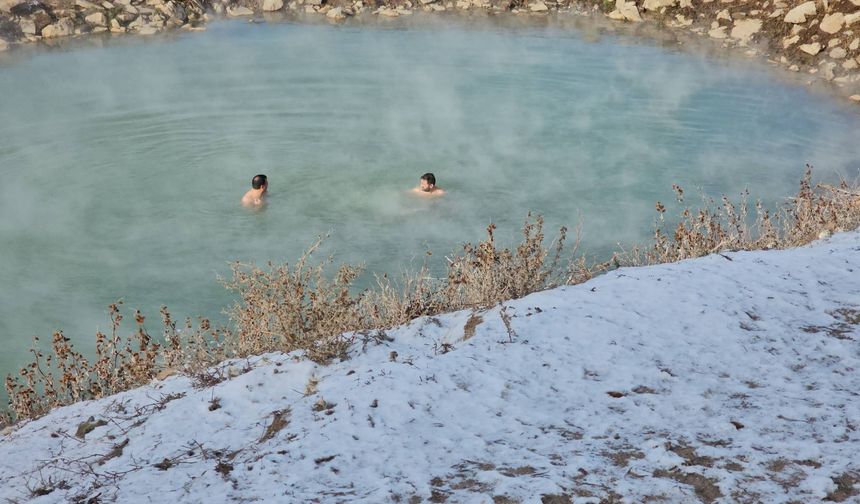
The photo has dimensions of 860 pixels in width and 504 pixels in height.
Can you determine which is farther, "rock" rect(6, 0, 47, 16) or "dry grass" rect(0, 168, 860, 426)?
"rock" rect(6, 0, 47, 16)

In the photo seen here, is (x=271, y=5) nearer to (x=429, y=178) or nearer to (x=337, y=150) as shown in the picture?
(x=337, y=150)

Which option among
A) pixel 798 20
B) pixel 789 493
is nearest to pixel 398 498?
pixel 789 493

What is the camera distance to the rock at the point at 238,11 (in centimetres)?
1927

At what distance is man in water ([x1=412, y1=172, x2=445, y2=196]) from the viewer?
414 inches

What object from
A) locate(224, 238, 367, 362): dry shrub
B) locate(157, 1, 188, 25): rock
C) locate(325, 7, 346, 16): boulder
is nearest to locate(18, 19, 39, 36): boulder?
locate(157, 1, 188, 25): rock

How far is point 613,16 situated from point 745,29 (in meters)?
3.14

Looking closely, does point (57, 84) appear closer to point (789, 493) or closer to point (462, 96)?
point (462, 96)

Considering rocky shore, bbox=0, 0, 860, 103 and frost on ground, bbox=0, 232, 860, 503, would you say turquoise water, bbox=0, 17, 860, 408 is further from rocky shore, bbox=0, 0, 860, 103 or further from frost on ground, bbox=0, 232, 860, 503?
frost on ground, bbox=0, 232, 860, 503

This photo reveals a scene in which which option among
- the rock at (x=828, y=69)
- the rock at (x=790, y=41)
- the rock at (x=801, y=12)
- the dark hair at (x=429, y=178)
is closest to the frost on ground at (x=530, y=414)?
→ the dark hair at (x=429, y=178)

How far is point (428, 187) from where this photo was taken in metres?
10.6

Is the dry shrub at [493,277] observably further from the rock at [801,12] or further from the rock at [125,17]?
the rock at [125,17]

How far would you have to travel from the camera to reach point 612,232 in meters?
9.80

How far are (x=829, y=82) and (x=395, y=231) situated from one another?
31.1 feet

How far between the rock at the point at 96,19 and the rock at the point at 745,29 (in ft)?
44.2
